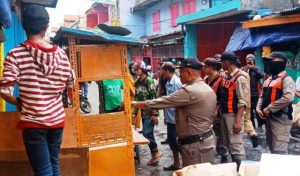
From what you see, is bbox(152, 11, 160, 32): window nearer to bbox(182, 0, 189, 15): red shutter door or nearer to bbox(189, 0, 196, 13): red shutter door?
bbox(182, 0, 189, 15): red shutter door

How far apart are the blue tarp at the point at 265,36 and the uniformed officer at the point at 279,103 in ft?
16.7

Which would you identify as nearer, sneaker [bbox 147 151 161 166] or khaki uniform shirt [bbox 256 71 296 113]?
khaki uniform shirt [bbox 256 71 296 113]

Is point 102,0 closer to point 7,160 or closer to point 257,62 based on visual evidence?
point 7,160

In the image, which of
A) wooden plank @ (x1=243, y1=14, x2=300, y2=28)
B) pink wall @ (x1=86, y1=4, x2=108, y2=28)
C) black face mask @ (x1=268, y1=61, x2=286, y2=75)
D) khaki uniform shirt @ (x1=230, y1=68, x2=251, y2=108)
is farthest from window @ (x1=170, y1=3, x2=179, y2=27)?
black face mask @ (x1=268, y1=61, x2=286, y2=75)

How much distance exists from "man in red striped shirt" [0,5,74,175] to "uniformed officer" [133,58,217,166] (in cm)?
152

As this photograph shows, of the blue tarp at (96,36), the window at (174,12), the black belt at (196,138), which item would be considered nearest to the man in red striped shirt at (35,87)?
the blue tarp at (96,36)

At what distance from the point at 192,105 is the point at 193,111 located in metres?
0.07

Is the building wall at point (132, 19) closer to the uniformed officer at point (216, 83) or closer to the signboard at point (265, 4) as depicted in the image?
the signboard at point (265, 4)

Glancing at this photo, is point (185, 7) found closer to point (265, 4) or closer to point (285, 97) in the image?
point (265, 4)

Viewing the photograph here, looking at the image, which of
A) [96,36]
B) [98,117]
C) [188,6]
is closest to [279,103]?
[98,117]

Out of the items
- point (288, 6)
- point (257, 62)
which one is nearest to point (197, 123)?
point (257, 62)

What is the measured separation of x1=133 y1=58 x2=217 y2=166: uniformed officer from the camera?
3926 mm

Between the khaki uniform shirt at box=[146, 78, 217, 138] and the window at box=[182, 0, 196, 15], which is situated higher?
the window at box=[182, 0, 196, 15]

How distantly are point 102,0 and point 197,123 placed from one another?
4205mm
